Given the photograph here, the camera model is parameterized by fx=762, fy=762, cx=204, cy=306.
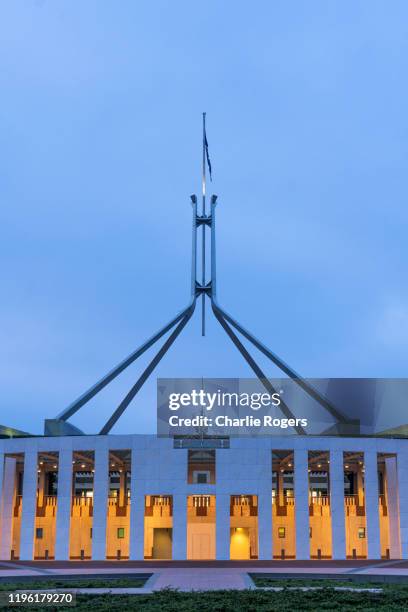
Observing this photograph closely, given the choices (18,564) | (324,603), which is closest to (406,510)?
(18,564)

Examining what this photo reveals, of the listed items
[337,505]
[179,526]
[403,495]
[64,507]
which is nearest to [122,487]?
[64,507]

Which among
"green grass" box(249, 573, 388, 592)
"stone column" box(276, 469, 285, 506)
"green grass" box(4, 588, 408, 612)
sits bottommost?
"green grass" box(4, 588, 408, 612)

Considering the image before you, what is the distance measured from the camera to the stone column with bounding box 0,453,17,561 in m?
44.2

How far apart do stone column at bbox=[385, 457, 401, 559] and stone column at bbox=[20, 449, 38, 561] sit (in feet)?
67.4

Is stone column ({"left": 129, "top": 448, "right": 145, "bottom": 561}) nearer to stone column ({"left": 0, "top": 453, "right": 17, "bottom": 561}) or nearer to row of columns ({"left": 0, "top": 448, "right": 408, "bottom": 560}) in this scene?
row of columns ({"left": 0, "top": 448, "right": 408, "bottom": 560})

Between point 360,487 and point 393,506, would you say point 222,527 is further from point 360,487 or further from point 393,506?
point 360,487

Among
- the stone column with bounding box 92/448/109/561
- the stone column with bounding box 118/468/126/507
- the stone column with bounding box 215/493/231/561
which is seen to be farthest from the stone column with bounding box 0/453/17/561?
the stone column with bounding box 215/493/231/561

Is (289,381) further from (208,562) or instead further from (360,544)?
(208,562)

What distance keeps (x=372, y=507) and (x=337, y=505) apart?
6.84 ft

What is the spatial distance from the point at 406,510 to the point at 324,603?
79.4 ft

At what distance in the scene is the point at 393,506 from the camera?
44.7 m

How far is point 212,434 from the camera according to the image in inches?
1709

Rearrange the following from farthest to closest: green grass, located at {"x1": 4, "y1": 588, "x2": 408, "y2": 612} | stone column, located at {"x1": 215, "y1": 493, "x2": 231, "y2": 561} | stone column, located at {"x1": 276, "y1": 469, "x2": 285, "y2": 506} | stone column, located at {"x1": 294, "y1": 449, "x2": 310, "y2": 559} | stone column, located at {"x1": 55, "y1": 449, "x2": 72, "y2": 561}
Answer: stone column, located at {"x1": 276, "y1": 469, "x2": 285, "y2": 506}, stone column, located at {"x1": 55, "y1": 449, "x2": 72, "y2": 561}, stone column, located at {"x1": 294, "y1": 449, "x2": 310, "y2": 559}, stone column, located at {"x1": 215, "y1": 493, "x2": 231, "y2": 561}, green grass, located at {"x1": 4, "y1": 588, "x2": 408, "y2": 612}

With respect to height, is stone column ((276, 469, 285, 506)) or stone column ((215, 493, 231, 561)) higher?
stone column ((276, 469, 285, 506))
